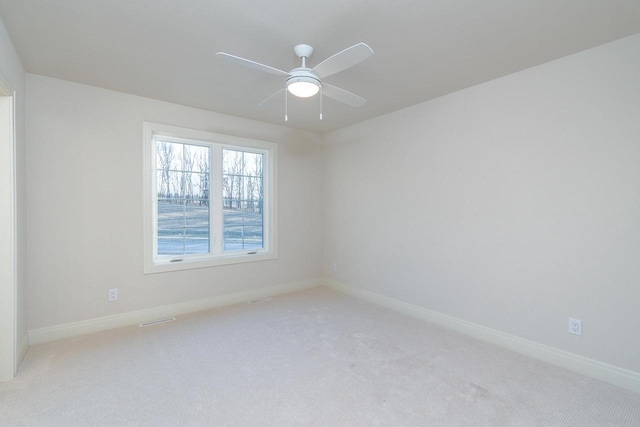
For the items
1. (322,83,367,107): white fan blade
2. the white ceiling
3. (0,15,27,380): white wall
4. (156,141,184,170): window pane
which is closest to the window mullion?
(156,141,184,170): window pane

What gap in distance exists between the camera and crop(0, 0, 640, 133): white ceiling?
1.90 meters

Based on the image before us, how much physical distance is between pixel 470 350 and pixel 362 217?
2.16 meters

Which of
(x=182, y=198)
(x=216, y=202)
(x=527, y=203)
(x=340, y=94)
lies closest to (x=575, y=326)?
(x=527, y=203)

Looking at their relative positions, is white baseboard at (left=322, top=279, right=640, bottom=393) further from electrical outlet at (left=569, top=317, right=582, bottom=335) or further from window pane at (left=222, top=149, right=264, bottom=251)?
window pane at (left=222, top=149, right=264, bottom=251)

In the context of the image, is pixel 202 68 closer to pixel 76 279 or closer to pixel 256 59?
pixel 256 59

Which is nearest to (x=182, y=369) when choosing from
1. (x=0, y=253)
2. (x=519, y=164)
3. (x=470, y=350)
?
(x=0, y=253)

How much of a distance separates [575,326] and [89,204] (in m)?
4.64

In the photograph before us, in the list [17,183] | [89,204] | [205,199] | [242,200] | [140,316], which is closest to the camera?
[17,183]

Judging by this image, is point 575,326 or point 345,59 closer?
point 345,59

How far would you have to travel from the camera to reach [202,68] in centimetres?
271

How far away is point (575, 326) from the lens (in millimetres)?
2447

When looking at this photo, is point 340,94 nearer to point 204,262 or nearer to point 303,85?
point 303,85

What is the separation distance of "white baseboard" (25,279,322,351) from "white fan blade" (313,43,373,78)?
311 cm

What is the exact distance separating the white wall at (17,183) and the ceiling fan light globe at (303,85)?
192 centimetres
